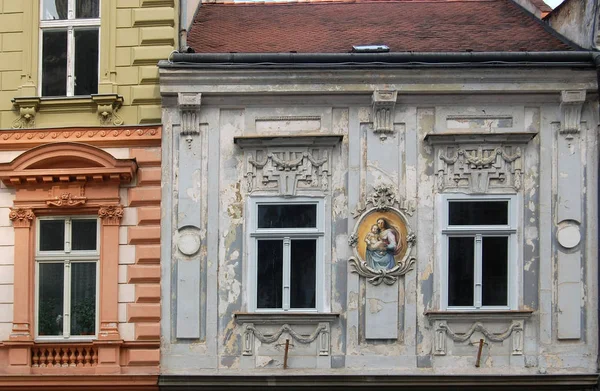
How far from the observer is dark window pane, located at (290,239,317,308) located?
14.5 meters

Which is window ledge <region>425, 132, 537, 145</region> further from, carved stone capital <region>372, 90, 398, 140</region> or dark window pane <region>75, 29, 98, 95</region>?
dark window pane <region>75, 29, 98, 95</region>

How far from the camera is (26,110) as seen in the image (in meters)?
14.8

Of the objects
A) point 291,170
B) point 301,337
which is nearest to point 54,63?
point 291,170

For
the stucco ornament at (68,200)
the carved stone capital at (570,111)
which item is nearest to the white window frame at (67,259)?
the stucco ornament at (68,200)

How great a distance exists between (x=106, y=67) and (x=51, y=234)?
2438 millimetres

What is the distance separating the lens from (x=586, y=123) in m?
14.6

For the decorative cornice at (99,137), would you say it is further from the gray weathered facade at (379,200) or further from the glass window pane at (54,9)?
the glass window pane at (54,9)

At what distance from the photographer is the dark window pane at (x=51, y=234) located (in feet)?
48.7

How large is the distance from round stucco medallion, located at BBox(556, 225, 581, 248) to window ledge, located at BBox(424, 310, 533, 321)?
1025 mm

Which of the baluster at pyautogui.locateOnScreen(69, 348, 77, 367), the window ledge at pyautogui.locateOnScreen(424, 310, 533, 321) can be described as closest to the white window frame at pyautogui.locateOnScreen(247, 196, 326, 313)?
the window ledge at pyautogui.locateOnScreen(424, 310, 533, 321)

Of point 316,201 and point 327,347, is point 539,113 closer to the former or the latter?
point 316,201

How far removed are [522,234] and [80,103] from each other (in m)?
6.31

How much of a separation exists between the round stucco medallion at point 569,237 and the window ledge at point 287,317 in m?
3.16

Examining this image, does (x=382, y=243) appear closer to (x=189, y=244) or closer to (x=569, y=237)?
(x=569, y=237)
